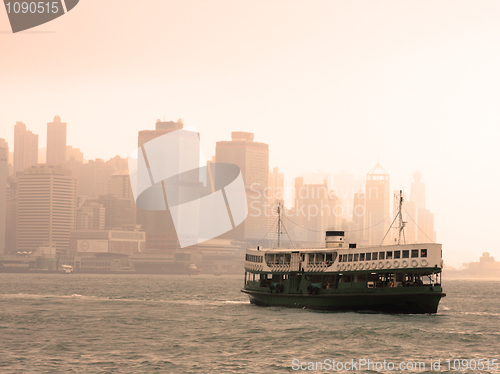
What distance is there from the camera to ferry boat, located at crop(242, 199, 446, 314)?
224 feet

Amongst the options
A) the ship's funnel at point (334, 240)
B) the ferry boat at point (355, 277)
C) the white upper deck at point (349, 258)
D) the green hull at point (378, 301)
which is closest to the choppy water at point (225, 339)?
the green hull at point (378, 301)

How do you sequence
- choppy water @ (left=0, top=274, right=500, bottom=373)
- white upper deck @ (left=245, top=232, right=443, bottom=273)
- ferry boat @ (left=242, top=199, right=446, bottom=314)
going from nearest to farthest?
choppy water @ (left=0, top=274, right=500, bottom=373), white upper deck @ (left=245, top=232, right=443, bottom=273), ferry boat @ (left=242, top=199, right=446, bottom=314)

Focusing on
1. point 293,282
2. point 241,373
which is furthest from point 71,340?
point 293,282

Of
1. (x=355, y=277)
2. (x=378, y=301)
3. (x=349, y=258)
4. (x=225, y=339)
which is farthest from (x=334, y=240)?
(x=225, y=339)

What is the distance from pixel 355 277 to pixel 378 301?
4.13 meters

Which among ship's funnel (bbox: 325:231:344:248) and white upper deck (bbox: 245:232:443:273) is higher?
ship's funnel (bbox: 325:231:344:248)

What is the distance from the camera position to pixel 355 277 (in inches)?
2862

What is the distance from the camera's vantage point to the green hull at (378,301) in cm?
6844

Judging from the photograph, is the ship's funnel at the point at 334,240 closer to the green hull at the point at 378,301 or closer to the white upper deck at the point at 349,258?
the white upper deck at the point at 349,258

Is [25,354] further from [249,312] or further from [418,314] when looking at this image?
[418,314]

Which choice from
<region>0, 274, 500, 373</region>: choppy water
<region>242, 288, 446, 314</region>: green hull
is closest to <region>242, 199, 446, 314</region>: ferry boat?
<region>242, 288, 446, 314</region>: green hull

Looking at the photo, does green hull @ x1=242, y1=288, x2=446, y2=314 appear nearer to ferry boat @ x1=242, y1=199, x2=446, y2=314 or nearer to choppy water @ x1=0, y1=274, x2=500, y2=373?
ferry boat @ x1=242, y1=199, x2=446, y2=314

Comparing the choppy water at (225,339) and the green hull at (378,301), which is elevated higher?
the green hull at (378,301)

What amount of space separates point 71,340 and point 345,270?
31.6 metres
